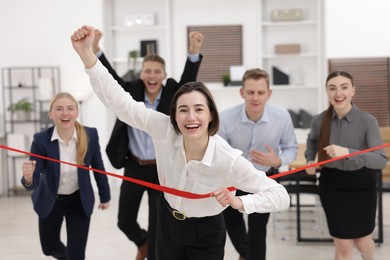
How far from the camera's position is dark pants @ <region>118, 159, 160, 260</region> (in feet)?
14.6

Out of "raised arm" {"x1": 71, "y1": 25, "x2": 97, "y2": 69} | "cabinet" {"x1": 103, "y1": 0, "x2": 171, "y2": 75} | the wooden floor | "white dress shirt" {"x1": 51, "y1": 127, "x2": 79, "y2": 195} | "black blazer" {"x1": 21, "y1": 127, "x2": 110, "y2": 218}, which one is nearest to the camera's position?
"raised arm" {"x1": 71, "y1": 25, "x2": 97, "y2": 69}

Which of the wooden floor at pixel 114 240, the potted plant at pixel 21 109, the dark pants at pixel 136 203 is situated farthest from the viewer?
the potted plant at pixel 21 109

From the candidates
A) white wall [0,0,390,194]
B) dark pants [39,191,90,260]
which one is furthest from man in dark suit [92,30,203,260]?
white wall [0,0,390,194]

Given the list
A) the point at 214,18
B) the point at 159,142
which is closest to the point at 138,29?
the point at 214,18

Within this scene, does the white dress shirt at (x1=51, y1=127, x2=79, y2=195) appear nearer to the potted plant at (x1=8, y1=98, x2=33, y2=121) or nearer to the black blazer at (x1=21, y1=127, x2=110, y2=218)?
the black blazer at (x1=21, y1=127, x2=110, y2=218)

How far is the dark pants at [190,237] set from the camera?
9.86ft

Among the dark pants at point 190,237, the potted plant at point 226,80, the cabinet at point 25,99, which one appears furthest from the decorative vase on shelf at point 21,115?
the dark pants at point 190,237

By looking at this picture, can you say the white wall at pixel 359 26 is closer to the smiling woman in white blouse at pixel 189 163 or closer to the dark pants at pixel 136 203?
the dark pants at pixel 136 203

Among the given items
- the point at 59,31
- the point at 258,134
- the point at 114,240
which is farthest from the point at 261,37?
the point at 258,134

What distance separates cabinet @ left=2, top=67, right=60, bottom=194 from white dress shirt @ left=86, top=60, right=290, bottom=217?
5909 millimetres

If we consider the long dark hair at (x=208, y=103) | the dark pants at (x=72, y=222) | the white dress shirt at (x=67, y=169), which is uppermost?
the long dark hair at (x=208, y=103)

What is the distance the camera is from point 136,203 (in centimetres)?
471

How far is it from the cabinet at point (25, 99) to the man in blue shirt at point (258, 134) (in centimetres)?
491

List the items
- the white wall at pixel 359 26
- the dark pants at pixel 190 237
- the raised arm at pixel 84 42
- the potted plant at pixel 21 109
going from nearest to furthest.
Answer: the raised arm at pixel 84 42 → the dark pants at pixel 190 237 → the white wall at pixel 359 26 → the potted plant at pixel 21 109
